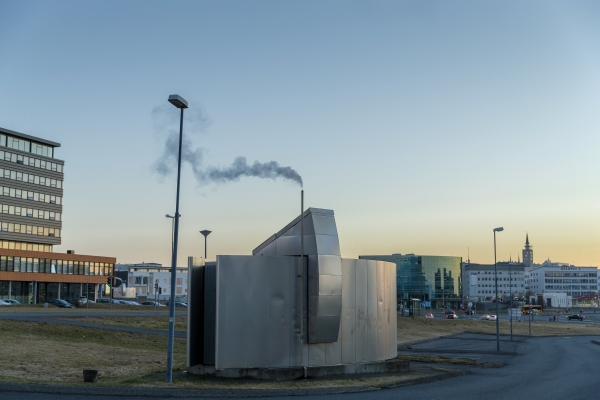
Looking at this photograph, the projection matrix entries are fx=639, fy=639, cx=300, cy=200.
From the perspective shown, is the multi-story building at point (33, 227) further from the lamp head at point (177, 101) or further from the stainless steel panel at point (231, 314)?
the lamp head at point (177, 101)

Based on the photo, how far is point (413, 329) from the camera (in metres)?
71.1

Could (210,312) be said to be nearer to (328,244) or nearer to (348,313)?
(328,244)

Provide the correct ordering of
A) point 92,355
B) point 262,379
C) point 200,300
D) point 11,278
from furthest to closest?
point 11,278
point 92,355
point 200,300
point 262,379

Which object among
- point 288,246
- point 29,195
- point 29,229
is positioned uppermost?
point 29,195

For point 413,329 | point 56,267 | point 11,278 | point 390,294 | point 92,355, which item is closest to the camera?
point 390,294

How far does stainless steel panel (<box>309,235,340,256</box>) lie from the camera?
24.0 metres

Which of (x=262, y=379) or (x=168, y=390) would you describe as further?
(x=262, y=379)

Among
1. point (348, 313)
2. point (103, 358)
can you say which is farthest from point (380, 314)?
point (103, 358)

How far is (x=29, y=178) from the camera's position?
99.0 m

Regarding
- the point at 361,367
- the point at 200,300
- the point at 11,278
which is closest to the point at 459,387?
the point at 361,367

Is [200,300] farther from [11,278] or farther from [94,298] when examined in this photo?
[94,298]

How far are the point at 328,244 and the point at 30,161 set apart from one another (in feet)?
284

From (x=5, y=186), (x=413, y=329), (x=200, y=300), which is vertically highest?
(x=5, y=186)

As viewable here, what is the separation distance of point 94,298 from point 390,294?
8889cm
